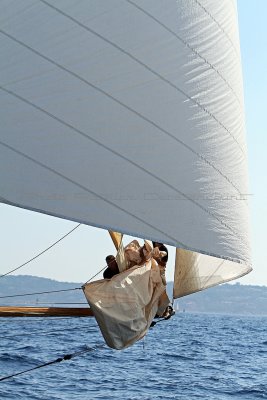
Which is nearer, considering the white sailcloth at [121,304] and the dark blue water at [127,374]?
the white sailcloth at [121,304]

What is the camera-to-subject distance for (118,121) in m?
7.33

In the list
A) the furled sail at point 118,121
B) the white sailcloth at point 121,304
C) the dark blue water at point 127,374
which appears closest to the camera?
the furled sail at point 118,121

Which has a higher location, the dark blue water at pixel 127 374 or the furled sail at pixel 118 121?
the furled sail at pixel 118 121

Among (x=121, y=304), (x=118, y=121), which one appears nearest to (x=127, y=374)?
(x=121, y=304)

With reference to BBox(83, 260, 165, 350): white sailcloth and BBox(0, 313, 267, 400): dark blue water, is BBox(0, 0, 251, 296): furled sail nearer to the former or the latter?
BBox(83, 260, 165, 350): white sailcloth

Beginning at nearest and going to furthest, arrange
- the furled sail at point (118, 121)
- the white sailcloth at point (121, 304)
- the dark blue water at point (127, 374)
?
the furled sail at point (118, 121), the white sailcloth at point (121, 304), the dark blue water at point (127, 374)

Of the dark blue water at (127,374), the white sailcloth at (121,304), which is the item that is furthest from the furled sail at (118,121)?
the dark blue water at (127,374)

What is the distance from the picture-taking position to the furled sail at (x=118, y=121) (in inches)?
279

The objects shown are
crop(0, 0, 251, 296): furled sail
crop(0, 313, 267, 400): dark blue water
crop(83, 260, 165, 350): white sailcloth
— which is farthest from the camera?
crop(0, 313, 267, 400): dark blue water

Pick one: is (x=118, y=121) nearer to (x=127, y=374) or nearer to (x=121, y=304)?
(x=121, y=304)

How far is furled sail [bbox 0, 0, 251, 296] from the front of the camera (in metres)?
7.08

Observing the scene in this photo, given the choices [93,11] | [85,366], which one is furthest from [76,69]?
[85,366]

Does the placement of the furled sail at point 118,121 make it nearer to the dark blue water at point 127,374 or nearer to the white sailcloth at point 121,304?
the white sailcloth at point 121,304

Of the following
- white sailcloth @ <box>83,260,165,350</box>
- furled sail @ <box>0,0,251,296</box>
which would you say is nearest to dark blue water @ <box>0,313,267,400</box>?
white sailcloth @ <box>83,260,165,350</box>
